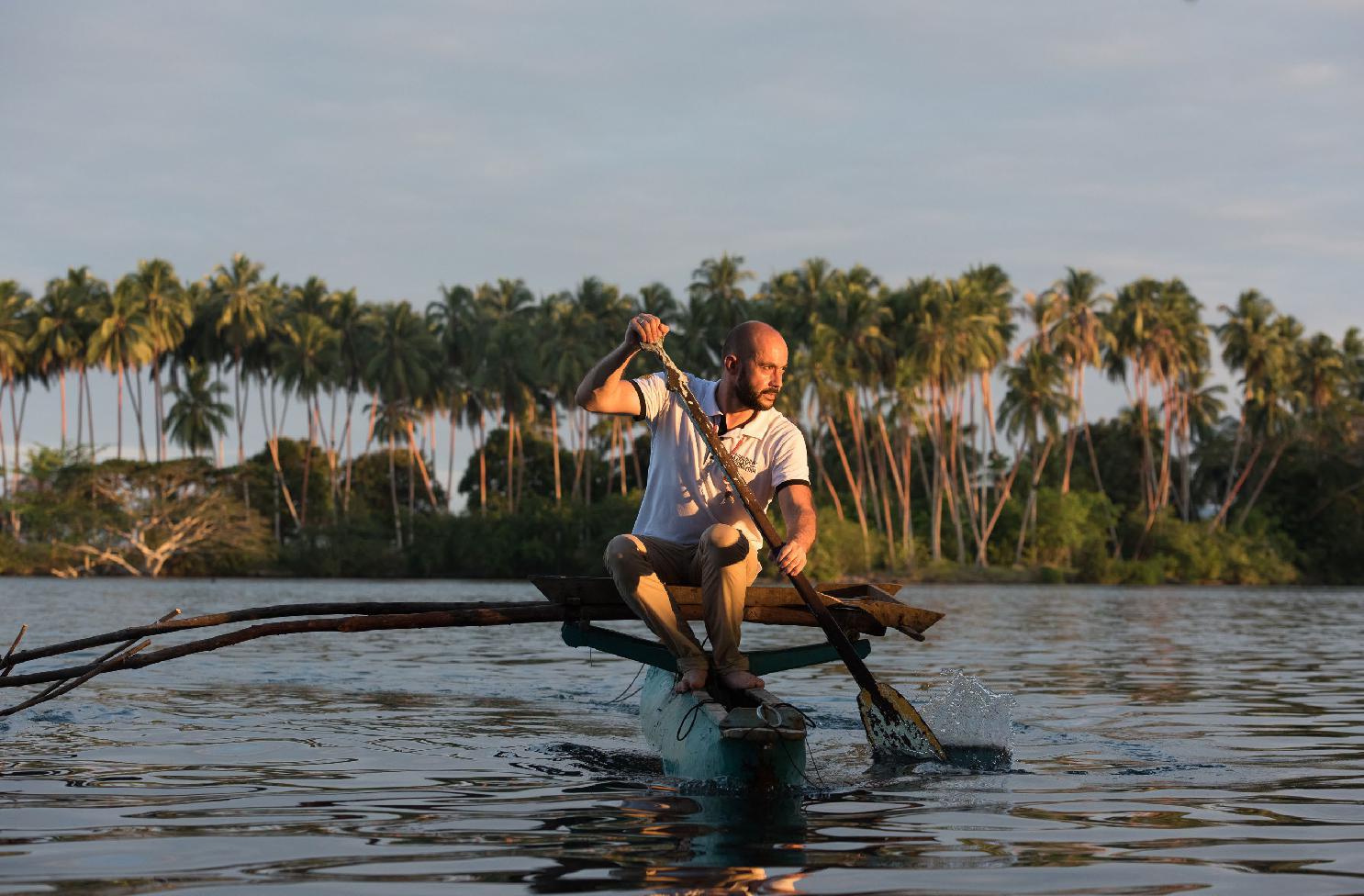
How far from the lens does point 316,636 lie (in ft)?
77.7

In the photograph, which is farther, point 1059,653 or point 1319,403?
point 1319,403

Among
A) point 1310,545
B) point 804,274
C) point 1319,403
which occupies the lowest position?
point 1310,545

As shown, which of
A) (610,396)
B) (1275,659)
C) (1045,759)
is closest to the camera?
(610,396)

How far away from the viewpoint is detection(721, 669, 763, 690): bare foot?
6965 mm

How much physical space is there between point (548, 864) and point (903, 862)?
1.23m

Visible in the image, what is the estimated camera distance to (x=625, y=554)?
6973 mm

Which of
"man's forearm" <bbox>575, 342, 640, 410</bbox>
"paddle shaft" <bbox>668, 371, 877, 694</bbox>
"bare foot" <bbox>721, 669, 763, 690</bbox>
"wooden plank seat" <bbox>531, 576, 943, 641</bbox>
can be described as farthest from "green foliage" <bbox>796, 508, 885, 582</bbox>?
"man's forearm" <bbox>575, 342, 640, 410</bbox>

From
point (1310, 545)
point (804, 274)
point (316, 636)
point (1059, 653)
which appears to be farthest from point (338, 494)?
point (1059, 653)

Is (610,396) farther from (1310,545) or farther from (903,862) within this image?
(1310,545)

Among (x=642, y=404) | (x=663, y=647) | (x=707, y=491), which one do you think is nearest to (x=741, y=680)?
(x=707, y=491)

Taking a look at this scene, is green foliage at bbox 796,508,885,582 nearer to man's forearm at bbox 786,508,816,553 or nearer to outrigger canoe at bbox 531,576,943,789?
outrigger canoe at bbox 531,576,943,789

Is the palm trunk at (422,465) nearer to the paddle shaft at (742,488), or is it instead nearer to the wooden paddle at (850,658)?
the wooden paddle at (850,658)

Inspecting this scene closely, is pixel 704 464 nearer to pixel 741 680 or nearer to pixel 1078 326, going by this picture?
pixel 741 680

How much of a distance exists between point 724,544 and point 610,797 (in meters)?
1.27
